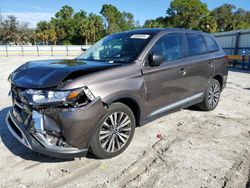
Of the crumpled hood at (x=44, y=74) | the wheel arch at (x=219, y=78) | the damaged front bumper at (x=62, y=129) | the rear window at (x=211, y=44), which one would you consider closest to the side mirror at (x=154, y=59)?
the crumpled hood at (x=44, y=74)

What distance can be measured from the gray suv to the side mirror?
0.05 feet

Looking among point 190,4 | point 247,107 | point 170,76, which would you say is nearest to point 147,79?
point 170,76

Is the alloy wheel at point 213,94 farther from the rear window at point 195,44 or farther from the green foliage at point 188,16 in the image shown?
the green foliage at point 188,16

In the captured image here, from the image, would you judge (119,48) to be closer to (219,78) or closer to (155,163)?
(155,163)

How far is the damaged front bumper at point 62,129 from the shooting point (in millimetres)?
2961

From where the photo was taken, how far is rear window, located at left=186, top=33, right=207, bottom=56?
4949mm

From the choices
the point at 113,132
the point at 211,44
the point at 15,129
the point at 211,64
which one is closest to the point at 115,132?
the point at 113,132

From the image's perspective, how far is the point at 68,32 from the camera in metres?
56.5

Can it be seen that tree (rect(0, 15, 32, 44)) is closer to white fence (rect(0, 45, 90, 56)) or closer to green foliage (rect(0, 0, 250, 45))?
green foliage (rect(0, 0, 250, 45))

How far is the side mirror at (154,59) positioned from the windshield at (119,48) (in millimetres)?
211

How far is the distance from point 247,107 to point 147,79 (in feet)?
12.3

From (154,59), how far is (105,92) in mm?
1043

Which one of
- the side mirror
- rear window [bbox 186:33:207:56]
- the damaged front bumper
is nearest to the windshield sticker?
the side mirror

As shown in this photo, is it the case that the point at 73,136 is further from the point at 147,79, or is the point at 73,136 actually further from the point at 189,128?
the point at 189,128
